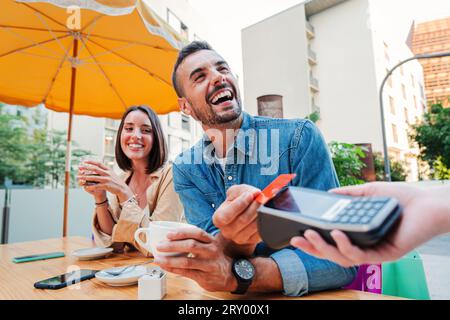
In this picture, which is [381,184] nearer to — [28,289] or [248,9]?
[28,289]

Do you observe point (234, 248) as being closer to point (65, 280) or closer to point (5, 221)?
point (65, 280)

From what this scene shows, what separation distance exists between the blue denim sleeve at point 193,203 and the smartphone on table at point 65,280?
389mm

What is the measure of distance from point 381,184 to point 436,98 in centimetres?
1416

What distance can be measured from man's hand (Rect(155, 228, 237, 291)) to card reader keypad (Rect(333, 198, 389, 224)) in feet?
1.07

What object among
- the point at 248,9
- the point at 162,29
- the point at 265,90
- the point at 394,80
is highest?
the point at 394,80

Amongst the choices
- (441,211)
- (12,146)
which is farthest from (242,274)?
(12,146)

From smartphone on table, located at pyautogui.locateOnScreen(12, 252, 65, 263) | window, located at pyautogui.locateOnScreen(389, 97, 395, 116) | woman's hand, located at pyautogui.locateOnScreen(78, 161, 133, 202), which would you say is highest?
window, located at pyautogui.locateOnScreen(389, 97, 395, 116)

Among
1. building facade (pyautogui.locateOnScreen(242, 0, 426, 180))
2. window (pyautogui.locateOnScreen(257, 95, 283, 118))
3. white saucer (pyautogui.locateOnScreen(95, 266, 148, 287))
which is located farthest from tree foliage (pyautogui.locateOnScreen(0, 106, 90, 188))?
white saucer (pyautogui.locateOnScreen(95, 266, 148, 287))

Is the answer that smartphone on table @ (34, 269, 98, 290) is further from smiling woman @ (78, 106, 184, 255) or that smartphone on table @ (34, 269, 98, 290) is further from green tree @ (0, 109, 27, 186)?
green tree @ (0, 109, 27, 186)

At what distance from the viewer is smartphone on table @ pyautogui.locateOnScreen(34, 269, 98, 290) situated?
806 millimetres

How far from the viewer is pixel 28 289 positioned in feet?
2.68

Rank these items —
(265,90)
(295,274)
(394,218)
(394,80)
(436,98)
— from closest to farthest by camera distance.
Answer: (394,218)
(295,274)
(436,98)
(265,90)
(394,80)

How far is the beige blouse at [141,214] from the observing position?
1252mm

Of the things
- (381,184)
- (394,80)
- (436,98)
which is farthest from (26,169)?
(394,80)
